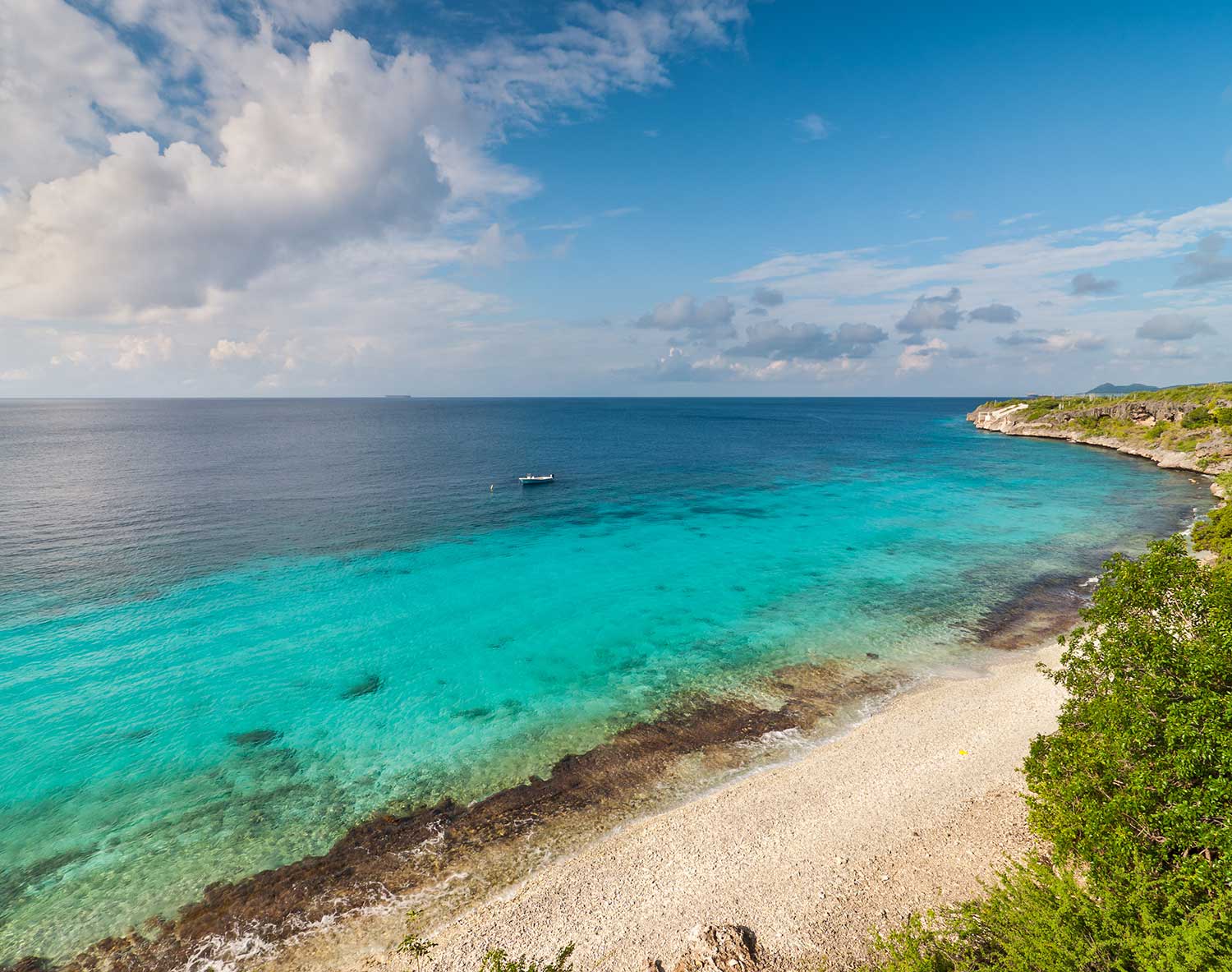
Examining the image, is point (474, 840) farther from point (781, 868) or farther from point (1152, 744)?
Result: point (1152, 744)

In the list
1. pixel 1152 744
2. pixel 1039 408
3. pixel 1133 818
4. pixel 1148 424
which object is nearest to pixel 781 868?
pixel 1133 818

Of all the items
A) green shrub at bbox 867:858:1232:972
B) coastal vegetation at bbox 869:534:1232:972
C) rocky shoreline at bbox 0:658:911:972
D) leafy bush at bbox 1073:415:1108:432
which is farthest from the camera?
leafy bush at bbox 1073:415:1108:432

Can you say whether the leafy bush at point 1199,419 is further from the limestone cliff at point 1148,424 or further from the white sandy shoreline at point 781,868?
the white sandy shoreline at point 781,868

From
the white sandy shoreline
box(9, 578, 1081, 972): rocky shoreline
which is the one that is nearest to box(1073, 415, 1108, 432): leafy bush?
box(9, 578, 1081, 972): rocky shoreline

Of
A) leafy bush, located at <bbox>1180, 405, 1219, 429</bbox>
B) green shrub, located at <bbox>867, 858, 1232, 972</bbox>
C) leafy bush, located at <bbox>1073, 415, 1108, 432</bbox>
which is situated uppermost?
leafy bush, located at <bbox>1180, 405, 1219, 429</bbox>

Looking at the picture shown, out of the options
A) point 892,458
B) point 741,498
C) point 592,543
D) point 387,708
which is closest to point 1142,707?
point 387,708

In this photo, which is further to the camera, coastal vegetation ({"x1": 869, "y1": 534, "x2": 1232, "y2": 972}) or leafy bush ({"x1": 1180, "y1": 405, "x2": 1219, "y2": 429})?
leafy bush ({"x1": 1180, "y1": 405, "x2": 1219, "y2": 429})

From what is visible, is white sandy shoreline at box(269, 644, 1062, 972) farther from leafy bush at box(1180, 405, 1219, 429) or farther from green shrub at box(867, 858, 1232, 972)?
leafy bush at box(1180, 405, 1219, 429)

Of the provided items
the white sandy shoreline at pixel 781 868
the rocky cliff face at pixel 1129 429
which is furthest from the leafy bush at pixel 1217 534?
the rocky cliff face at pixel 1129 429
